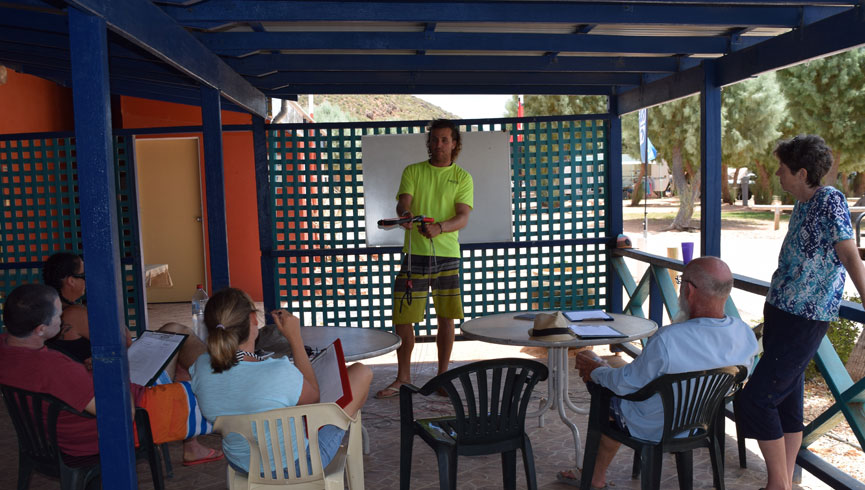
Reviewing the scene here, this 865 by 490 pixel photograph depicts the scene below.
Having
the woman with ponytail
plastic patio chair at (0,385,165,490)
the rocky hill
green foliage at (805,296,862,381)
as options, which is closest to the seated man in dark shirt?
plastic patio chair at (0,385,165,490)


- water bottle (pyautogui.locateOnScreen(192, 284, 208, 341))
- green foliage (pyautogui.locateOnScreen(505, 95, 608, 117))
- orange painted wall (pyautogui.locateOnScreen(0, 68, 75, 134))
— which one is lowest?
water bottle (pyautogui.locateOnScreen(192, 284, 208, 341))

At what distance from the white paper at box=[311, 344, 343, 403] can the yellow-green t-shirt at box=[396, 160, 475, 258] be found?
2020 millimetres

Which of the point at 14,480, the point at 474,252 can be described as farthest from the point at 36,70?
the point at 474,252

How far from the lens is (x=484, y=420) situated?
2773mm

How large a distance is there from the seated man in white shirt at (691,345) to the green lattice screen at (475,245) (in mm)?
3545

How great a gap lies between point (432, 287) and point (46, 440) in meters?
2.70

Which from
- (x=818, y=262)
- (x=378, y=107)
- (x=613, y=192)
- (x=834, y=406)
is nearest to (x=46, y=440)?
(x=818, y=262)

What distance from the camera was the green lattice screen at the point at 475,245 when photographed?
623cm

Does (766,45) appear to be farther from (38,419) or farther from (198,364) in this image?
(38,419)

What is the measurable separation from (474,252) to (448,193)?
5.32 ft

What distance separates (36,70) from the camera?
5.56 metres

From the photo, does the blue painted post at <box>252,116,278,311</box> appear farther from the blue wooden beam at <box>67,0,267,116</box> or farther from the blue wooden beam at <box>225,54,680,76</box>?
the blue wooden beam at <box>225,54,680,76</box>

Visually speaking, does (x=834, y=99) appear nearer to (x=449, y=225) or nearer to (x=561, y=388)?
(x=449, y=225)

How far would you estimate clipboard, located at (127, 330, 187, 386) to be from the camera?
2918mm
